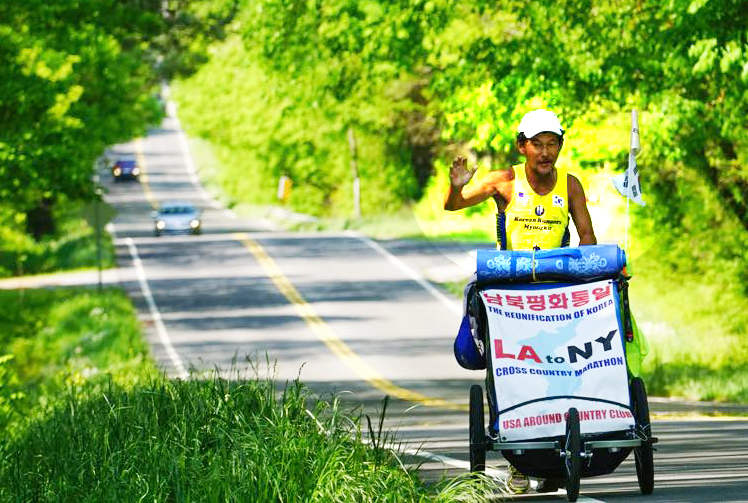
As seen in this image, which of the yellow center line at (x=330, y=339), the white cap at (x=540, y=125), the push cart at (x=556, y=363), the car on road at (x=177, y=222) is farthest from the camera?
the car on road at (x=177, y=222)

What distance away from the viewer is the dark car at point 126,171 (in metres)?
121

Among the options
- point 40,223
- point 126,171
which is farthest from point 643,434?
point 126,171

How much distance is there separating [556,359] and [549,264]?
52cm

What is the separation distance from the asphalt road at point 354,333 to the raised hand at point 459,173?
167 centimetres

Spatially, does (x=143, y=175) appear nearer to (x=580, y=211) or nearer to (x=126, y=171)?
(x=126, y=171)

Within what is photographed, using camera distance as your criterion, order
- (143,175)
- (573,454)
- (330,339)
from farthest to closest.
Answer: (143,175) < (330,339) < (573,454)

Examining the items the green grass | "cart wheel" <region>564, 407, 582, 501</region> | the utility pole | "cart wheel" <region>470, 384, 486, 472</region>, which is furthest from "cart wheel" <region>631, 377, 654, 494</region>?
the utility pole

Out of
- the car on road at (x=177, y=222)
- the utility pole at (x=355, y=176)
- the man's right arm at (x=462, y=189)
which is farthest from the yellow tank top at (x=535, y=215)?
the utility pole at (x=355, y=176)

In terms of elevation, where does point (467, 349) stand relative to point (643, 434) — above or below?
above

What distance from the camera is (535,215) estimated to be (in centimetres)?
991

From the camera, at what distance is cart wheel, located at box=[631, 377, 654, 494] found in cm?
946

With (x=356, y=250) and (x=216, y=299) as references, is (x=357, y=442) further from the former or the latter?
(x=356, y=250)

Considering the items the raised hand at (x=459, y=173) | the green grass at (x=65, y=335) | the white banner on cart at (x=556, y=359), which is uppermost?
the raised hand at (x=459, y=173)

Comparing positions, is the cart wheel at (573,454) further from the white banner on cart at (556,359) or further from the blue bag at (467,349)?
the blue bag at (467,349)
